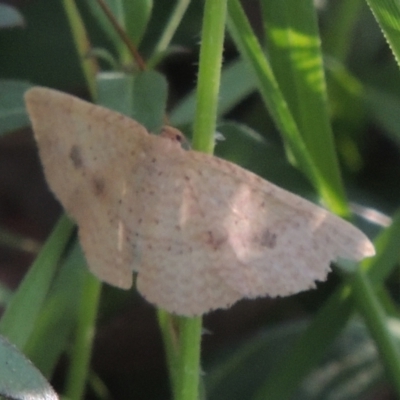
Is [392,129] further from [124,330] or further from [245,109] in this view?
[124,330]

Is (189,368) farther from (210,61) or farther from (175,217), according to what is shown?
(210,61)

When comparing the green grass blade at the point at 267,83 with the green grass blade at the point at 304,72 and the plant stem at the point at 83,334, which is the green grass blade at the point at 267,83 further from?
the plant stem at the point at 83,334

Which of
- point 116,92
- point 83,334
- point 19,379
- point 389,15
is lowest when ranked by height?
point 83,334

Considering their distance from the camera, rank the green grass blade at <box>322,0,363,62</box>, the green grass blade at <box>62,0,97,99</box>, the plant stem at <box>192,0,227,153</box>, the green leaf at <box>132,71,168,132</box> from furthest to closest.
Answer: the green grass blade at <box>322,0,363,62</box>
the green grass blade at <box>62,0,97,99</box>
the green leaf at <box>132,71,168,132</box>
the plant stem at <box>192,0,227,153</box>

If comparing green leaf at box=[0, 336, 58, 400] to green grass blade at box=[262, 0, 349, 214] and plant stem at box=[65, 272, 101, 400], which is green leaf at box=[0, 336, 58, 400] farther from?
green grass blade at box=[262, 0, 349, 214]

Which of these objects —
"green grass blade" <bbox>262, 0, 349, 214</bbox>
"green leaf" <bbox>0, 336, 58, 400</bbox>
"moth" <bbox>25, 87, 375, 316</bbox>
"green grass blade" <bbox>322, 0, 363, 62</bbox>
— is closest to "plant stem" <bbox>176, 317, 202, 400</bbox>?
"moth" <bbox>25, 87, 375, 316</bbox>

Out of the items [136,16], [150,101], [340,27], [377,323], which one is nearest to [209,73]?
A: [150,101]
